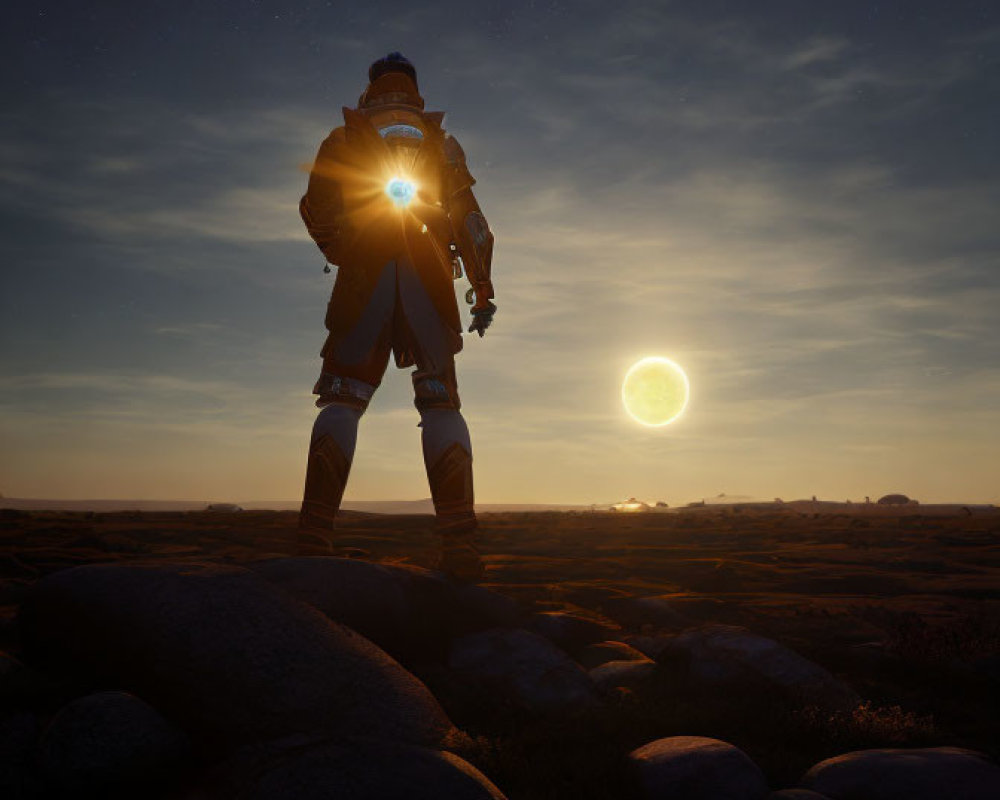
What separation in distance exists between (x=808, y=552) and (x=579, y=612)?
8.09m

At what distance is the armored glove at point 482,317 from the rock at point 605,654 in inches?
105

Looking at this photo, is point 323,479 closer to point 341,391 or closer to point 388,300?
point 341,391

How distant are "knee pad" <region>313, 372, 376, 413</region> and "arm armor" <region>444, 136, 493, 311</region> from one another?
3.84 ft

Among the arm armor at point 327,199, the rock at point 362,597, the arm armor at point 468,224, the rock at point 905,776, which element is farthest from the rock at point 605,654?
the arm armor at point 327,199

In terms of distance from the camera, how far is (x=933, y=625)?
7.68m

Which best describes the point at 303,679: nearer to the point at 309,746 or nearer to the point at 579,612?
the point at 309,746

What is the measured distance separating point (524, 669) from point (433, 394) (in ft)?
7.36

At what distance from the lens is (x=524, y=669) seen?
5.25 meters

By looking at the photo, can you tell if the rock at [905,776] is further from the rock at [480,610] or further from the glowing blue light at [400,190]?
the glowing blue light at [400,190]

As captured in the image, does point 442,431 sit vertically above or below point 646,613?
above

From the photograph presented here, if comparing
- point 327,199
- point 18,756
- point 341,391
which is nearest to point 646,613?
point 341,391

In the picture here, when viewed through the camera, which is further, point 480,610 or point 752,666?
point 480,610

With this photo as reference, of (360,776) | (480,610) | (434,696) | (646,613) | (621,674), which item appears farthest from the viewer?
(646,613)

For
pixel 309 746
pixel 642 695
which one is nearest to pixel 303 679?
pixel 309 746
